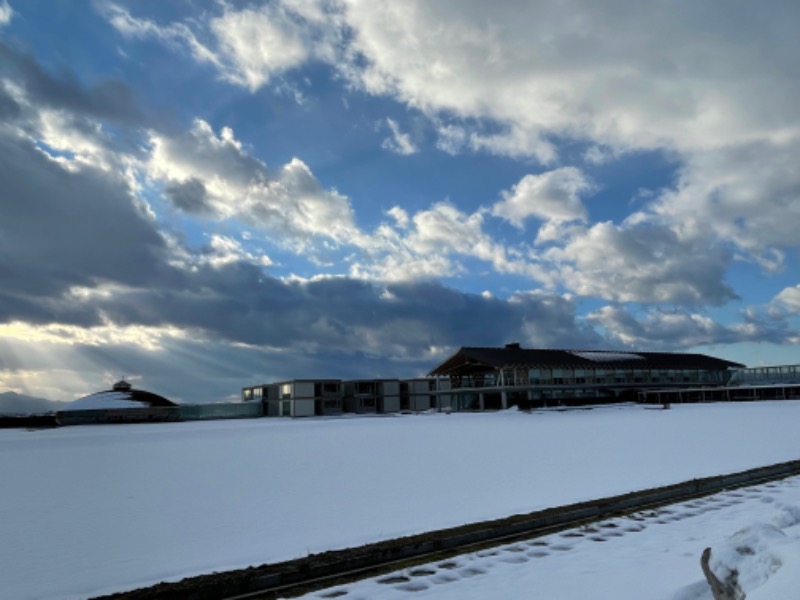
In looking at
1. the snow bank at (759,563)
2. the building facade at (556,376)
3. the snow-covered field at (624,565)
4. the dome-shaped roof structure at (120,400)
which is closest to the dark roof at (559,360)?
the building facade at (556,376)

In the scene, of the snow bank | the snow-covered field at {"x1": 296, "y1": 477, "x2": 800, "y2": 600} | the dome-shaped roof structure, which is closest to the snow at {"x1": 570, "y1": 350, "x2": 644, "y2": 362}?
the dome-shaped roof structure

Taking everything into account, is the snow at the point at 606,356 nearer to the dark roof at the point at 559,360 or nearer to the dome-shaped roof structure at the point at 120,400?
the dark roof at the point at 559,360

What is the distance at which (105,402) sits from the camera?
100m

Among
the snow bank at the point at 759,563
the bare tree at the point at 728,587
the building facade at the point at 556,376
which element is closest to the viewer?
the snow bank at the point at 759,563

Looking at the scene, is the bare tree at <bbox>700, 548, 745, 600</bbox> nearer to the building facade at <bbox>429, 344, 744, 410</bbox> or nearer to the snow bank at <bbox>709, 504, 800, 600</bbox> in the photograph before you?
the snow bank at <bbox>709, 504, 800, 600</bbox>

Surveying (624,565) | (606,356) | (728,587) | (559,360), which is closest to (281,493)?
(624,565)

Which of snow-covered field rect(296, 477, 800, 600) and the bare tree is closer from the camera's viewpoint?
the bare tree

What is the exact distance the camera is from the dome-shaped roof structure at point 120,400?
322 feet

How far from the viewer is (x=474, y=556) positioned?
1059 centimetres

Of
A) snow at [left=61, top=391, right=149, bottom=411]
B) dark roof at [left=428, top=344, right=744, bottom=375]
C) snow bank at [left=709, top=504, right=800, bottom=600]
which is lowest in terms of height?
snow bank at [left=709, top=504, right=800, bottom=600]

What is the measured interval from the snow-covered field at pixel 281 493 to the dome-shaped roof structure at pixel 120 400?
68514mm

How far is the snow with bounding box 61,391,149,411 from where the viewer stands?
3851 inches

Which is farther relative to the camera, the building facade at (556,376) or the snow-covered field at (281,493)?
the building facade at (556,376)

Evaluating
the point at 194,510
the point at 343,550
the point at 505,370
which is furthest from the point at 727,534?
the point at 505,370
